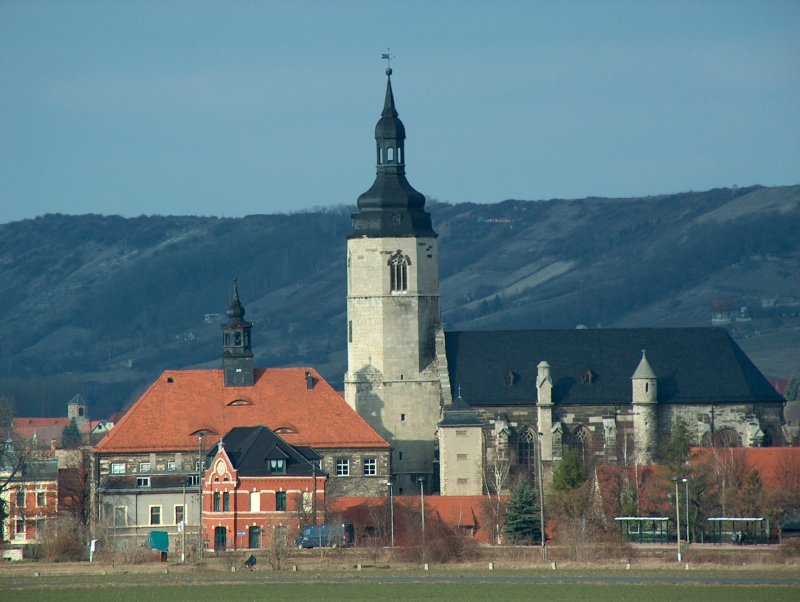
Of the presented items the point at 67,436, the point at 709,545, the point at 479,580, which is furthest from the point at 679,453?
the point at 67,436

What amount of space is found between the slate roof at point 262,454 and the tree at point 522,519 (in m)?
10.7

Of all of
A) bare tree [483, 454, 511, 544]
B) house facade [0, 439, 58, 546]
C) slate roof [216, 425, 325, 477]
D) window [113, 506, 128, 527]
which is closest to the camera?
slate roof [216, 425, 325, 477]

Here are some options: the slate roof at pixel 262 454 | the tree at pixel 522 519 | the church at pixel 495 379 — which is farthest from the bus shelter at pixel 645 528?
the church at pixel 495 379

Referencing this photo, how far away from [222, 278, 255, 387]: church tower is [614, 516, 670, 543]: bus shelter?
24.3 m

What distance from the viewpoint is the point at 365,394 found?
11600 centimetres

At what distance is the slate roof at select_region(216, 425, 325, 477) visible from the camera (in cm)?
10244

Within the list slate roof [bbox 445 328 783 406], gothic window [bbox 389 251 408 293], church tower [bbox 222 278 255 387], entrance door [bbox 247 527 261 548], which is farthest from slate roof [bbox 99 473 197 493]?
gothic window [bbox 389 251 408 293]

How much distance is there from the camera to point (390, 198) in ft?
385

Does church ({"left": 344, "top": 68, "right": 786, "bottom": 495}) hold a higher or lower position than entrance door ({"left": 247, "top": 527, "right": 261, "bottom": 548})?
higher

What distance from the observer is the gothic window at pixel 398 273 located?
384ft

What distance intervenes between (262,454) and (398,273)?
17.4 m

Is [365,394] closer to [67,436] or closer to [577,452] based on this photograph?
[577,452]

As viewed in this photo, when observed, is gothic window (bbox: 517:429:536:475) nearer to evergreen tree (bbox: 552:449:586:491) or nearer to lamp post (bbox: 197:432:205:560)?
evergreen tree (bbox: 552:449:586:491)

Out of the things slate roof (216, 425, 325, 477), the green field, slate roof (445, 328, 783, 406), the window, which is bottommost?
the green field
